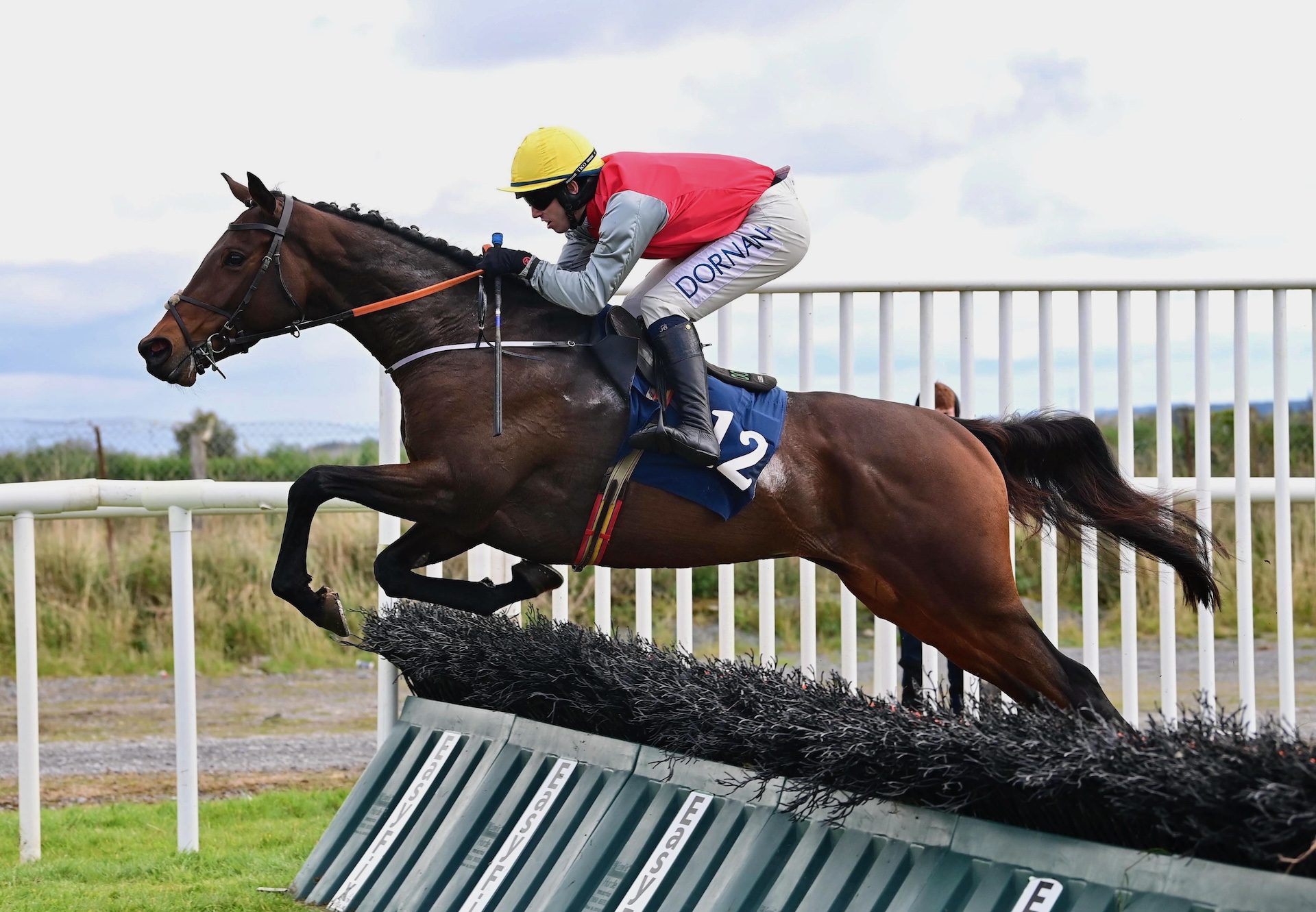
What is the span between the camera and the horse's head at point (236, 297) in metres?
4.00

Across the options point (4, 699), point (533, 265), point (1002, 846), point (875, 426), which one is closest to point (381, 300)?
point (533, 265)

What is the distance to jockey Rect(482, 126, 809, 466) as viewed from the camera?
3959 millimetres

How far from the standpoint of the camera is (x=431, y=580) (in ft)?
14.1

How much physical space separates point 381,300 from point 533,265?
0.48m

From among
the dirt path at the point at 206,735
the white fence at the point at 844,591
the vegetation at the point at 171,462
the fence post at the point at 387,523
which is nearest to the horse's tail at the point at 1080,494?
the white fence at the point at 844,591

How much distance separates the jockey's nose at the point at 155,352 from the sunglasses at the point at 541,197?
42.9 inches

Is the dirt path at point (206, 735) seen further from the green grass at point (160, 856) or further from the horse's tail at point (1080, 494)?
the horse's tail at point (1080, 494)

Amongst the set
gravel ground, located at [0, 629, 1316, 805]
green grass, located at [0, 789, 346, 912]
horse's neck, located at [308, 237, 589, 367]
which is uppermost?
horse's neck, located at [308, 237, 589, 367]

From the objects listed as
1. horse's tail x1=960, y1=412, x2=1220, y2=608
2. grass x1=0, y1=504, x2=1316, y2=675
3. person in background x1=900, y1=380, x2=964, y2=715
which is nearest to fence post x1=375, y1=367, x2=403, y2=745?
person in background x1=900, y1=380, x2=964, y2=715

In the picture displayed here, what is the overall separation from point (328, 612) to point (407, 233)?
3.82 feet

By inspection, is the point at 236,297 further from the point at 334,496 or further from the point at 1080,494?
the point at 1080,494

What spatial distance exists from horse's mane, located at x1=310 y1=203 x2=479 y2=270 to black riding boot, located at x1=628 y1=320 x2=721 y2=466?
2.21ft

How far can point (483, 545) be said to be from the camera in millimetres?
5258

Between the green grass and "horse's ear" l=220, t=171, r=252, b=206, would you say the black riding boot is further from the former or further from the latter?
the green grass
